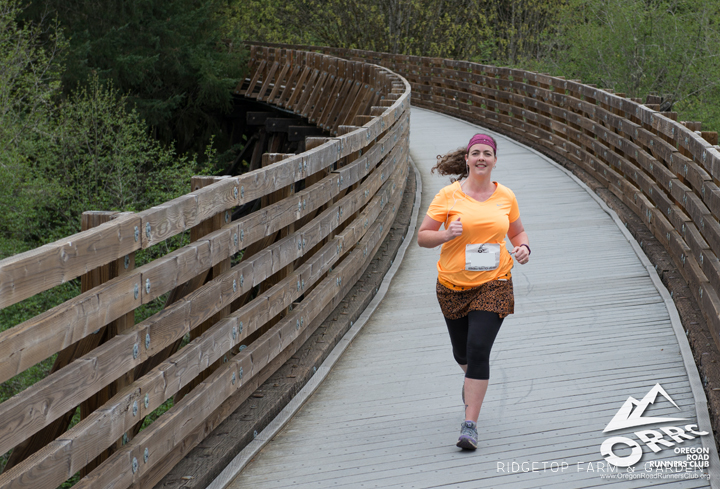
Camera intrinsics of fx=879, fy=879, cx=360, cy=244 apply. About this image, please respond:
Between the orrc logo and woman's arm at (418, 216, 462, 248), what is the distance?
1275 mm

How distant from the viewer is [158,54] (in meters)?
24.8

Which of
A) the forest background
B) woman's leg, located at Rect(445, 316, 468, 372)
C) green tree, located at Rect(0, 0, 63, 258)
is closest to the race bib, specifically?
woman's leg, located at Rect(445, 316, 468, 372)

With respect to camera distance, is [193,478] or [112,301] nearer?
Result: [112,301]

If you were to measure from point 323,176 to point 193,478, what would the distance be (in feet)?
8.91

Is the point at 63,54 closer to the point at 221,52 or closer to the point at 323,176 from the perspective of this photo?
the point at 221,52

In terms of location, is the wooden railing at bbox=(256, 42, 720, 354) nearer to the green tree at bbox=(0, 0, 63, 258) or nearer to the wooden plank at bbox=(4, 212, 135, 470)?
the wooden plank at bbox=(4, 212, 135, 470)

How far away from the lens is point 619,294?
272 inches

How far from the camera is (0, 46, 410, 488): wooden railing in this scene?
107 inches

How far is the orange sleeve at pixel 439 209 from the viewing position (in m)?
4.41

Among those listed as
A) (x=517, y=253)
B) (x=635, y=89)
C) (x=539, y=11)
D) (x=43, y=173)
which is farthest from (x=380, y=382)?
(x=539, y=11)

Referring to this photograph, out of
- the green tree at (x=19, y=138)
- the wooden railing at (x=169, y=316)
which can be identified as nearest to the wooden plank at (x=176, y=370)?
the wooden railing at (x=169, y=316)

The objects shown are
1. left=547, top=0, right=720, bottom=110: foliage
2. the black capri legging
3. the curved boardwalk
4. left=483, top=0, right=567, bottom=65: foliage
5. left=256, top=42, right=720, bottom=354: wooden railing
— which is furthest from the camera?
left=483, top=0, right=567, bottom=65: foliage

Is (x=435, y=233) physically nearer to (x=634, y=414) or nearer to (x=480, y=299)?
(x=480, y=299)

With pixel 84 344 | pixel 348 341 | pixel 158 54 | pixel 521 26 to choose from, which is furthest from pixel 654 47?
pixel 84 344
